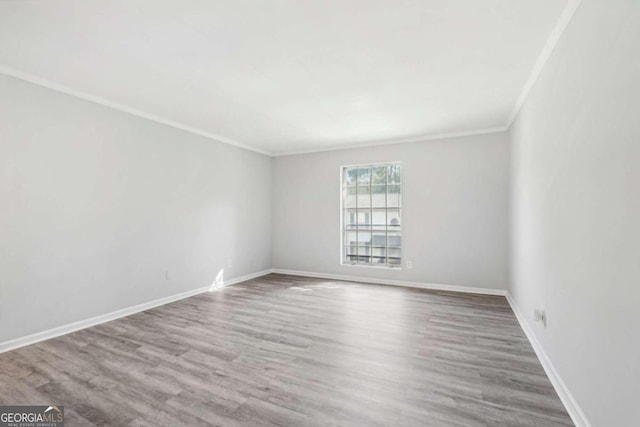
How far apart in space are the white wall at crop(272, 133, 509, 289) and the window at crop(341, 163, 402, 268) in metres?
0.20

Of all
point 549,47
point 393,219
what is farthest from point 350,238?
point 549,47

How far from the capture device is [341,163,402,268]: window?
211 inches

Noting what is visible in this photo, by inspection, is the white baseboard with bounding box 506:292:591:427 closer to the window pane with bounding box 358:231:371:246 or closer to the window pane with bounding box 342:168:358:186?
the window pane with bounding box 358:231:371:246

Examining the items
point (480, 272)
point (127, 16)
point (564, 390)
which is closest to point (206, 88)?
Result: point (127, 16)

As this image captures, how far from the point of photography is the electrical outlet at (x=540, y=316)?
241 centimetres

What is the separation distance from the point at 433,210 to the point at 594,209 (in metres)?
3.40

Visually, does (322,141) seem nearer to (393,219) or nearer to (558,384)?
(393,219)

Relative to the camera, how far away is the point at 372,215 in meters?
5.58

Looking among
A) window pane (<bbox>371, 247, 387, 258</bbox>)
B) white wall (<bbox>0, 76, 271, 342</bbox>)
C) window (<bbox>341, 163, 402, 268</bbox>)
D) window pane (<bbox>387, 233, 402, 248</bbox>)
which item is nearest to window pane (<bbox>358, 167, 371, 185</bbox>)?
window (<bbox>341, 163, 402, 268</bbox>)

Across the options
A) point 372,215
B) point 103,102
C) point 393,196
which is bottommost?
point 372,215

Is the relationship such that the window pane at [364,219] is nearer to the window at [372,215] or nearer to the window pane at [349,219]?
the window at [372,215]

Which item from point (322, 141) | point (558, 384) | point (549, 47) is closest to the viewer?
point (558, 384)

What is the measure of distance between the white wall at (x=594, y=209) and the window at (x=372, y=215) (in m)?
2.88

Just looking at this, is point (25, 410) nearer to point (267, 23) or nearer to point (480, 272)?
point (267, 23)
